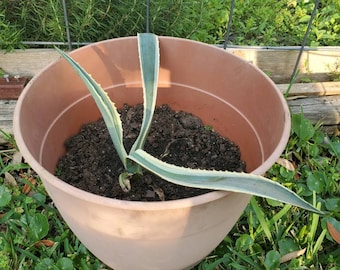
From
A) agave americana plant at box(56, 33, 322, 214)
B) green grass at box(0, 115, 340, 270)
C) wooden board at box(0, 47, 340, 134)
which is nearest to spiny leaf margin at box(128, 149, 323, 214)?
agave americana plant at box(56, 33, 322, 214)

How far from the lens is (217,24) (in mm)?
1993

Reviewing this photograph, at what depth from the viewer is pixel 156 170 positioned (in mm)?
894

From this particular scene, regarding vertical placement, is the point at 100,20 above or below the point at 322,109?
above

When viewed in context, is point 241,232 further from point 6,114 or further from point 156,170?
point 6,114

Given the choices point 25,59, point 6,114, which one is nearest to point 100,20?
point 25,59

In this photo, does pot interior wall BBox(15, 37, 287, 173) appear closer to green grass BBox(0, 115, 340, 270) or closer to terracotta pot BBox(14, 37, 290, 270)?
terracotta pot BBox(14, 37, 290, 270)

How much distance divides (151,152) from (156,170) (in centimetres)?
36

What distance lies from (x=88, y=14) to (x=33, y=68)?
338 mm

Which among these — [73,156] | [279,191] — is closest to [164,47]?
[73,156]

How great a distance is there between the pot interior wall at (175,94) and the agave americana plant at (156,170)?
0.12m

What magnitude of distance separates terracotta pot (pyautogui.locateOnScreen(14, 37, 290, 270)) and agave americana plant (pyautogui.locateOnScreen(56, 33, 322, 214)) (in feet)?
0.12

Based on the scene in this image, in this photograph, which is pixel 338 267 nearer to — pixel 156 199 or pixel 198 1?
pixel 156 199

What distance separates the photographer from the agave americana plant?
85cm

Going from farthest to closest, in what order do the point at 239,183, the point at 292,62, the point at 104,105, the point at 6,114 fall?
the point at 292,62 < the point at 6,114 < the point at 104,105 < the point at 239,183
